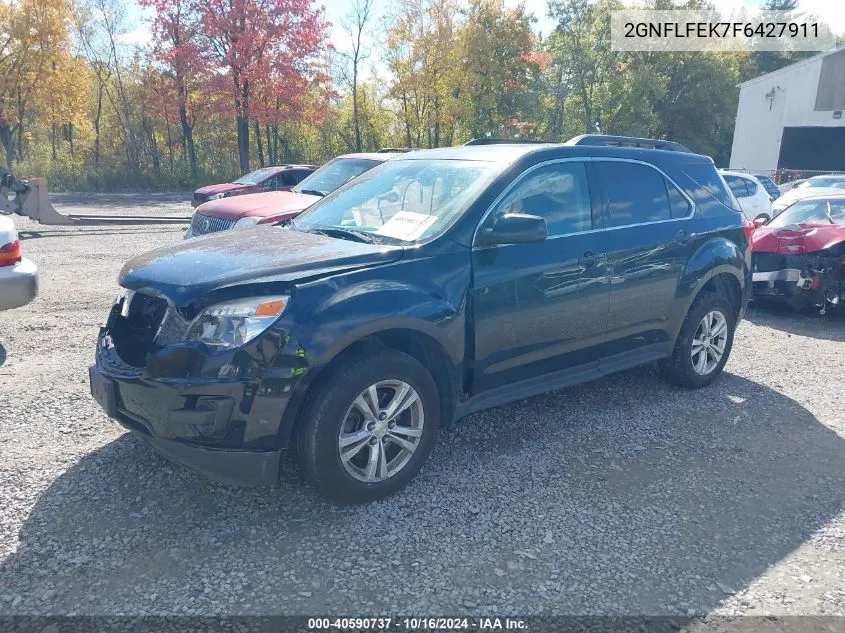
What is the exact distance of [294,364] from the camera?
10.2 feet

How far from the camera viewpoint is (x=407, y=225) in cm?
393

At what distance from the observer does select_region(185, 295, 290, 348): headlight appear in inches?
121

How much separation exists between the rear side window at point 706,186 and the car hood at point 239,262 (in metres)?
2.94

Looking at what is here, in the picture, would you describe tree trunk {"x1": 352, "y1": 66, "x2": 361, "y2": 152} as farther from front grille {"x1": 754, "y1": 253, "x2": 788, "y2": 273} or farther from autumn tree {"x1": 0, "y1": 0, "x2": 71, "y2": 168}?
front grille {"x1": 754, "y1": 253, "x2": 788, "y2": 273}

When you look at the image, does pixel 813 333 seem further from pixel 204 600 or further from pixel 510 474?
pixel 204 600

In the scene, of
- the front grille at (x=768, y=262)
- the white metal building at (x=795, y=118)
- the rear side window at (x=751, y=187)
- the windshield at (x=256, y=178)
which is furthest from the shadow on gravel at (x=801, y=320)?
the white metal building at (x=795, y=118)

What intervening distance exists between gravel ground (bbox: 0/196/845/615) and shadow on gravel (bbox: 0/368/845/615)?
0.01m

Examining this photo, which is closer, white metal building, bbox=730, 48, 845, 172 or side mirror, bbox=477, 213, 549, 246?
side mirror, bbox=477, 213, 549, 246

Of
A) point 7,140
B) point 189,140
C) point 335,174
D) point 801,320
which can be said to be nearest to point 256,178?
point 335,174

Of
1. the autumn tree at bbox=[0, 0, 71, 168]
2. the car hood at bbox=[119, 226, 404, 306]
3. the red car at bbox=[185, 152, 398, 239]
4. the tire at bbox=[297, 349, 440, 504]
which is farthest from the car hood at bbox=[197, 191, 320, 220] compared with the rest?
the autumn tree at bbox=[0, 0, 71, 168]

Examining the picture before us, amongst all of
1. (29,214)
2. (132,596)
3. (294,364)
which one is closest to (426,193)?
(294,364)

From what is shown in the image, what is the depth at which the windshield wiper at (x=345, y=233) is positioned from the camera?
3893 mm

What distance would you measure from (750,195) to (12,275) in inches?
557

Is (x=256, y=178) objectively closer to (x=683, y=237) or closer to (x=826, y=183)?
(x=683, y=237)
